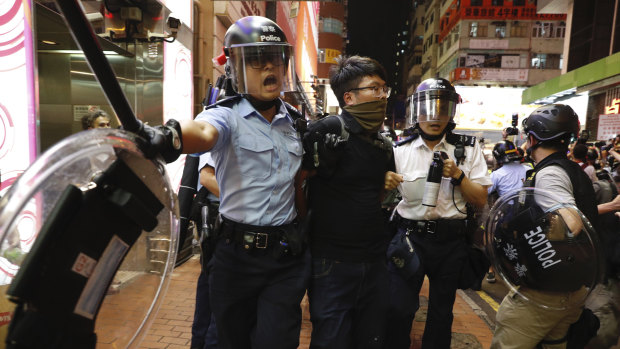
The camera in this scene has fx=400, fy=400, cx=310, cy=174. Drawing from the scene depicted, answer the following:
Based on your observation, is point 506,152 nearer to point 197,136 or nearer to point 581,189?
point 581,189

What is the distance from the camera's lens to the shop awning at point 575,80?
14.3 meters

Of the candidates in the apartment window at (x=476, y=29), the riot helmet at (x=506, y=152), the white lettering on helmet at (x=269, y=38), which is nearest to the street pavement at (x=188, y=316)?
the white lettering on helmet at (x=269, y=38)

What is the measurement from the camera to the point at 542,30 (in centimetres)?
3328

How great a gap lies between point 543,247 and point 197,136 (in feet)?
6.37

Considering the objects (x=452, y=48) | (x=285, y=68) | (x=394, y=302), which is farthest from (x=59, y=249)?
(x=452, y=48)

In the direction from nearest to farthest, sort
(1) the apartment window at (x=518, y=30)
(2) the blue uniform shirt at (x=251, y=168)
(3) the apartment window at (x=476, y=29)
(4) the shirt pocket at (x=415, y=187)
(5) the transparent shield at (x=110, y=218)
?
(5) the transparent shield at (x=110, y=218) < (2) the blue uniform shirt at (x=251, y=168) < (4) the shirt pocket at (x=415, y=187) < (1) the apartment window at (x=518, y=30) < (3) the apartment window at (x=476, y=29)

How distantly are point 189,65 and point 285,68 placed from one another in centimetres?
473

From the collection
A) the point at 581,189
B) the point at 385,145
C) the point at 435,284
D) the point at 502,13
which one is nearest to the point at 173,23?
the point at 385,145

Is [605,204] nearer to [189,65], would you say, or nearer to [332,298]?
[332,298]

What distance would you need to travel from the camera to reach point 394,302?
2.78m

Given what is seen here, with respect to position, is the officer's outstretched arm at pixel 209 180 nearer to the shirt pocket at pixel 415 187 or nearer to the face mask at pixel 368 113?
the face mask at pixel 368 113

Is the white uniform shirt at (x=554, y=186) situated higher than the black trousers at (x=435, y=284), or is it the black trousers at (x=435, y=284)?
the white uniform shirt at (x=554, y=186)

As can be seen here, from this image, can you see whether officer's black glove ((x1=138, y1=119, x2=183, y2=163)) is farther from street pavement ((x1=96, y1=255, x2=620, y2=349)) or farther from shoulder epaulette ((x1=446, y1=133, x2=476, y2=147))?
shoulder epaulette ((x1=446, y1=133, x2=476, y2=147))

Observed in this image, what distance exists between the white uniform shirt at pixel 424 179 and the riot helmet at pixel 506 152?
109 inches
